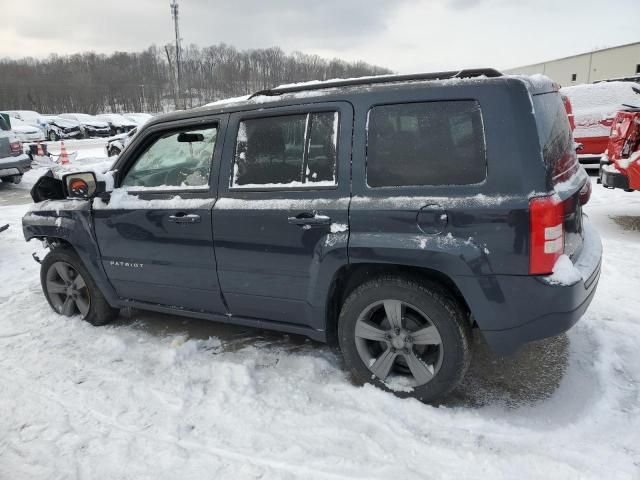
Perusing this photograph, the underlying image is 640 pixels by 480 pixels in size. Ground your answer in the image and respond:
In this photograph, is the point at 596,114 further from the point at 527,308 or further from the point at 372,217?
the point at 372,217

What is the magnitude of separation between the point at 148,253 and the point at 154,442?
146cm

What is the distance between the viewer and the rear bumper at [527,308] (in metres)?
2.43

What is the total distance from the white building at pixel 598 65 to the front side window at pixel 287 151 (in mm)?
31946

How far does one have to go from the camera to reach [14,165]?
1161cm

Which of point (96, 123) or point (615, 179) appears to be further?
point (96, 123)

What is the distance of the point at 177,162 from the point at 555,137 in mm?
2572

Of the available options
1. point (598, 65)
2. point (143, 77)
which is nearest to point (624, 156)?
Result: point (598, 65)

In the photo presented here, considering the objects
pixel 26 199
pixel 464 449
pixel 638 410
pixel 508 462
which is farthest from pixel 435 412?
pixel 26 199

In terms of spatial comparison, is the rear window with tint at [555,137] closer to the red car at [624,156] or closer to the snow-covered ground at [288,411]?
the snow-covered ground at [288,411]

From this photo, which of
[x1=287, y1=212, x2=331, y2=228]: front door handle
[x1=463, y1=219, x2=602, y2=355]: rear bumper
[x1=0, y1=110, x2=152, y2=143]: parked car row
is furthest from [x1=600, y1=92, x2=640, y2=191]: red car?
[x1=0, y1=110, x2=152, y2=143]: parked car row

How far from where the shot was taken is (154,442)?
103 inches

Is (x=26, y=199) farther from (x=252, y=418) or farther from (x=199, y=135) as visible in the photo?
(x=252, y=418)

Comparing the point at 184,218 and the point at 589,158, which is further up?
the point at 184,218

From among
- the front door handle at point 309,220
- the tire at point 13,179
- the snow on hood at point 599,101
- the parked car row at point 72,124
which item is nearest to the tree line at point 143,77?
the parked car row at point 72,124
